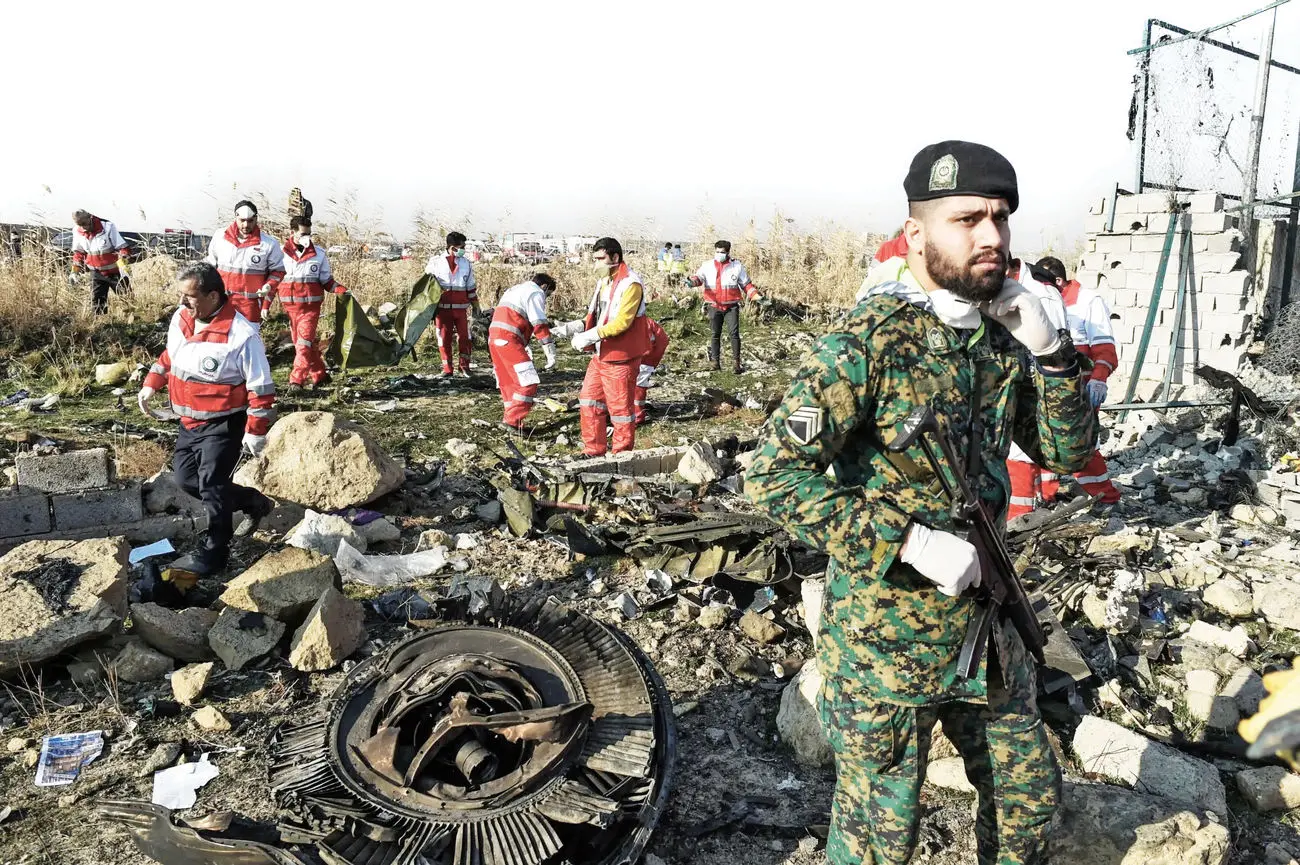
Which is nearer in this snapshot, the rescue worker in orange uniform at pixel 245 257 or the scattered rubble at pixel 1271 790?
the scattered rubble at pixel 1271 790

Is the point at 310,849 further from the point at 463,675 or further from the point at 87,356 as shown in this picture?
the point at 87,356

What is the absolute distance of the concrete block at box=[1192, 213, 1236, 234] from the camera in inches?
314

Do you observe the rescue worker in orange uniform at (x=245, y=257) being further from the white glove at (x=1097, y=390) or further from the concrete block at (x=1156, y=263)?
the concrete block at (x=1156, y=263)

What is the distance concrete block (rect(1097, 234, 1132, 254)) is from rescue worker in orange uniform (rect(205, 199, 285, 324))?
27.9 ft

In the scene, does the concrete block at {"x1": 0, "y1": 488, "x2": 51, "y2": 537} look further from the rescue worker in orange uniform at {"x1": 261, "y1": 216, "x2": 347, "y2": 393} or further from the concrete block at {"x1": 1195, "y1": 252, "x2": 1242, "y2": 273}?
the concrete block at {"x1": 1195, "y1": 252, "x2": 1242, "y2": 273}

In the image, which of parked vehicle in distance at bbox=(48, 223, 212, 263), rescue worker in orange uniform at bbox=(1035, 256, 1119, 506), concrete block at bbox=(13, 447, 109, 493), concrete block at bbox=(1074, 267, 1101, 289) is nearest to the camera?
concrete block at bbox=(13, 447, 109, 493)

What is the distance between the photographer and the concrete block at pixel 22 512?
4796 mm

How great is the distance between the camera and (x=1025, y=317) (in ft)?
5.91

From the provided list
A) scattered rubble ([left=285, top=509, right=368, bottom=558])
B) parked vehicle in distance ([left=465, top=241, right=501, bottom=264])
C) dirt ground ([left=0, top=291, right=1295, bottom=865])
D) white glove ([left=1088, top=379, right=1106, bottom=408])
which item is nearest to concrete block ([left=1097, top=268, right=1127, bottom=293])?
white glove ([left=1088, top=379, right=1106, bottom=408])

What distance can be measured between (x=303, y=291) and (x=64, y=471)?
4433 mm

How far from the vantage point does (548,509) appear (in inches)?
223

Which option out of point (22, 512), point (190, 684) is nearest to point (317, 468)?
point (22, 512)

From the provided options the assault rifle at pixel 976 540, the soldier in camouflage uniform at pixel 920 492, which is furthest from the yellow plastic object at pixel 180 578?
the assault rifle at pixel 976 540

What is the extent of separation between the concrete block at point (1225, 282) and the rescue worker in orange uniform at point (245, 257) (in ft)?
30.2
